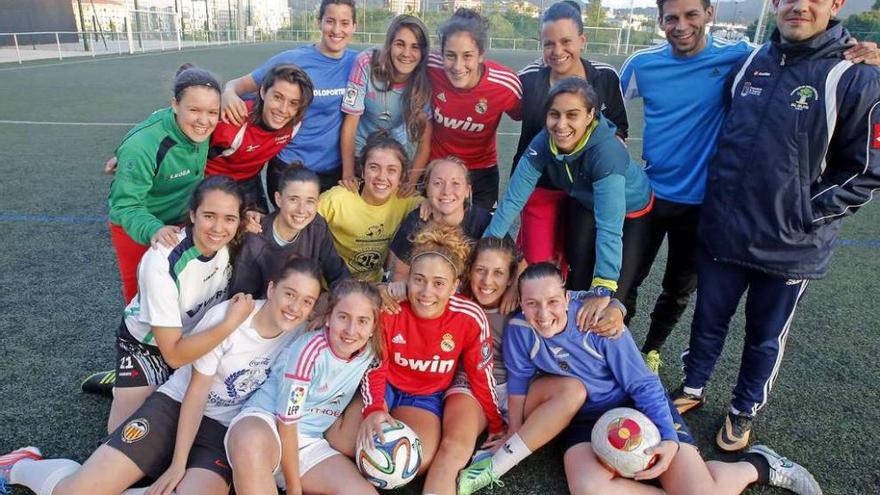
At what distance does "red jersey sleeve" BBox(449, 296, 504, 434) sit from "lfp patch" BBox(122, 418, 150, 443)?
130cm

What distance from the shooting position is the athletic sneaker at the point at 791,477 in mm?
2322

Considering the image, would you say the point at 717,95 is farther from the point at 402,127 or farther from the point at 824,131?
the point at 402,127

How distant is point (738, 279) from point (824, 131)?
718 mm

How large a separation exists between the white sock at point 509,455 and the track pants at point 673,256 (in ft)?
3.81

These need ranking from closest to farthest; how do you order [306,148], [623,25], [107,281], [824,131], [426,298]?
[824,131], [426,298], [306,148], [107,281], [623,25]

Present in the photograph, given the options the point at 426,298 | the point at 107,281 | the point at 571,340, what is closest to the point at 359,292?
the point at 426,298

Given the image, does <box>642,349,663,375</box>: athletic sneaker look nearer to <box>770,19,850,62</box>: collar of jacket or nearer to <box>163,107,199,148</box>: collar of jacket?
Answer: <box>770,19,850,62</box>: collar of jacket

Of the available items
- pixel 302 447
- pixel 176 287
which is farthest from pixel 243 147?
pixel 302 447

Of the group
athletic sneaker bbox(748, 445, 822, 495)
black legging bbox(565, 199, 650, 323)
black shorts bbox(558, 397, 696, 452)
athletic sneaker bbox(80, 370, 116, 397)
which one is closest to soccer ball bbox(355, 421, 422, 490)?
black shorts bbox(558, 397, 696, 452)

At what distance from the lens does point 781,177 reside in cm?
233

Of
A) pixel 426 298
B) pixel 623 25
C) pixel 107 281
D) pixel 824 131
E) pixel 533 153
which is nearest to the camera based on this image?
pixel 824 131

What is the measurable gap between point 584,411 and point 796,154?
1366 mm

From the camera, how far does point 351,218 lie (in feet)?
10.2

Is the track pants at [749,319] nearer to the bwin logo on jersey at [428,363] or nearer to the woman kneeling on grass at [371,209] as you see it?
the bwin logo on jersey at [428,363]
